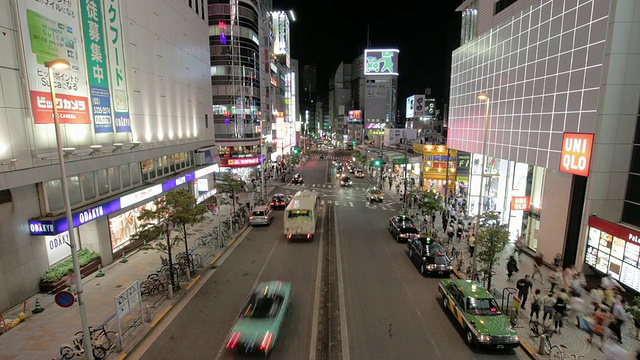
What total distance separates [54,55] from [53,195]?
22.8 feet

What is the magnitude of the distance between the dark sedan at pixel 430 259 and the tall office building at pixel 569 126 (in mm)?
4263

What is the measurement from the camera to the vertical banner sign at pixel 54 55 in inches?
594

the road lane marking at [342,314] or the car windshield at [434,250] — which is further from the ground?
the car windshield at [434,250]

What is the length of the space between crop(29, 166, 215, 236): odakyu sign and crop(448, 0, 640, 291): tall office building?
20.1 meters

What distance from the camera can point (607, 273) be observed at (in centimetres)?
1683

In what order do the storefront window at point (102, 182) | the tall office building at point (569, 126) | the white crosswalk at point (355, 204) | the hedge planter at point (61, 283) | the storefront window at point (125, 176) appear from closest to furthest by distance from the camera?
the hedge planter at point (61, 283), the tall office building at point (569, 126), the storefront window at point (102, 182), the storefront window at point (125, 176), the white crosswalk at point (355, 204)

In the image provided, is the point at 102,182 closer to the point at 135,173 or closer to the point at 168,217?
the point at 135,173

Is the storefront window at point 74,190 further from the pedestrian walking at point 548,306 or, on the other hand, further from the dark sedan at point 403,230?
the pedestrian walking at point 548,306

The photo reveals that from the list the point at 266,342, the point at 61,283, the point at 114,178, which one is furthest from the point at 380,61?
the point at 266,342

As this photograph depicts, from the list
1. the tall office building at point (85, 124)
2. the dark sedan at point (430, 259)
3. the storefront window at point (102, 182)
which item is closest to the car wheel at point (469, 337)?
the dark sedan at point (430, 259)

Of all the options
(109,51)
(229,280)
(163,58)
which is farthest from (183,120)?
(229,280)

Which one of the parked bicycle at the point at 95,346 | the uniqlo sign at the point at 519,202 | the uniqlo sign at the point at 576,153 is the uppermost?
the uniqlo sign at the point at 576,153

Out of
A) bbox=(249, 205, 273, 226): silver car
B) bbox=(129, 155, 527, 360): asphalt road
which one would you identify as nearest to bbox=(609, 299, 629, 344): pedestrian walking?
bbox=(129, 155, 527, 360): asphalt road

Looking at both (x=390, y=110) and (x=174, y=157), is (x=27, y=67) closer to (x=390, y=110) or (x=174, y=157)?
(x=174, y=157)
